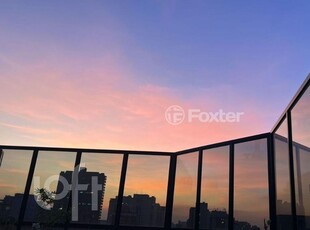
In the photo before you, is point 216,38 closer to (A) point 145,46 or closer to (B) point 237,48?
(B) point 237,48

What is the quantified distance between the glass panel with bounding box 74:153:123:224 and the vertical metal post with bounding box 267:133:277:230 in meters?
3.25

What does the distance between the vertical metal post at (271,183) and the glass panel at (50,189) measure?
13.4 ft

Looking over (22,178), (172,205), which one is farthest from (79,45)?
(172,205)

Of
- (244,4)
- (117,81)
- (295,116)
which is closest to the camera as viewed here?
(295,116)

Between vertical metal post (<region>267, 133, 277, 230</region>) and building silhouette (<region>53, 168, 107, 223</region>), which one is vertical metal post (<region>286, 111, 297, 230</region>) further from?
building silhouette (<region>53, 168, 107, 223</region>)

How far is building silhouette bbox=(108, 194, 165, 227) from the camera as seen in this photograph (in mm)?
6148

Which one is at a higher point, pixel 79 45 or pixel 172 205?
pixel 79 45

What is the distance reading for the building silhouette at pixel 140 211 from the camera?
6148mm

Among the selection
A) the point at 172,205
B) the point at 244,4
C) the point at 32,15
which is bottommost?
the point at 172,205

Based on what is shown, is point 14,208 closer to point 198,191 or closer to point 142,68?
point 198,191

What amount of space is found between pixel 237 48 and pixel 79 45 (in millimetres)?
3371

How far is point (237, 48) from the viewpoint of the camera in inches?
232

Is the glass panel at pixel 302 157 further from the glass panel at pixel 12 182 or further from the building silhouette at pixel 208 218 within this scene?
the glass panel at pixel 12 182

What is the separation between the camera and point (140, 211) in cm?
624
